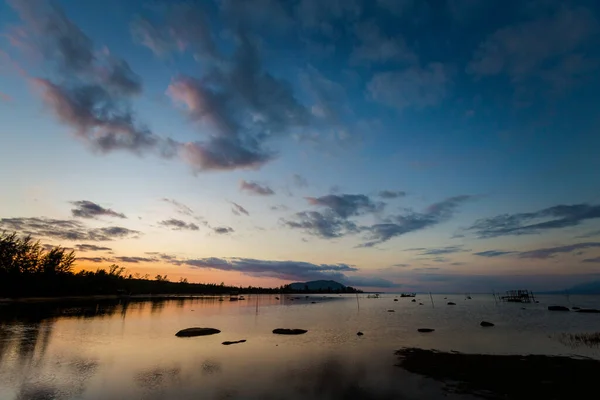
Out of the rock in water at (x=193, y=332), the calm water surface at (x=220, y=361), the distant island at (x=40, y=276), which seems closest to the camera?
the calm water surface at (x=220, y=361)

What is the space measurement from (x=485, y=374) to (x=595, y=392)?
656 centimetres

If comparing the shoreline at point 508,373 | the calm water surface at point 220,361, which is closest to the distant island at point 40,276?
the calm water surface at point 220,361

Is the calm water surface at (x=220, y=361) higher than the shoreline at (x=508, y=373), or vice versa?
the shoreline at (x=508, y=373)

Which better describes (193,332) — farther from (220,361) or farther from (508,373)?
(508,373)

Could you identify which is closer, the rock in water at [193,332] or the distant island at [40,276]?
the rock in water at [193,332]

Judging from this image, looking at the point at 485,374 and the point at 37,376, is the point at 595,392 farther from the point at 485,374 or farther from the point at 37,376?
the point at 37,376

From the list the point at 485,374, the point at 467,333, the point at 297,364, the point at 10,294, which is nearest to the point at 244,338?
the point at 297,364

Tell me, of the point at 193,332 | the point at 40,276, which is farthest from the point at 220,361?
the point at 40,276

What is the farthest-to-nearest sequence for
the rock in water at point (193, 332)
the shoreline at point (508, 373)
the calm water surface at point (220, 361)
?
1. the rock in water at point (193, 332)
2. the calm water surface at point (220, 361)
3. the shoreline at point (508, 373)

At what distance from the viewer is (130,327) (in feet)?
176

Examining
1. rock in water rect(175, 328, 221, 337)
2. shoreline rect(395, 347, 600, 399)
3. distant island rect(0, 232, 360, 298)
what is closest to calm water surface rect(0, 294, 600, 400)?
rock in water rect(175, 328, 221, 337)

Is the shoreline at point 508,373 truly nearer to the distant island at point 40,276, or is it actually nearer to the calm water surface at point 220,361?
the calm water surface at point 220,361

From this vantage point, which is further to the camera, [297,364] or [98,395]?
[297,364]

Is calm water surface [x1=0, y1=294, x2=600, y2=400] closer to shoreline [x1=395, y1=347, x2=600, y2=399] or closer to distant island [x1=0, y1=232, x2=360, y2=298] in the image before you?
shoreline [x1=395, y1=347, x2=600, y2=399]
